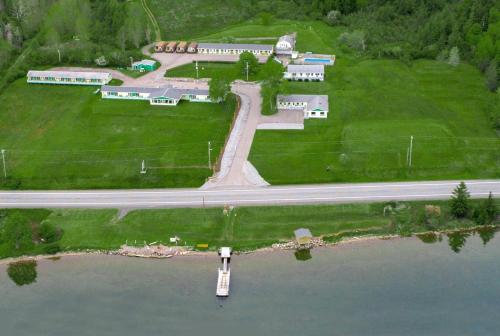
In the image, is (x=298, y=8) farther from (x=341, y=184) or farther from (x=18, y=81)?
(x=341, y=184)

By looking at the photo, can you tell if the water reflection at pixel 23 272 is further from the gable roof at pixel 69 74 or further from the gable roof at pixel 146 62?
the gable roof at pixel 146 62

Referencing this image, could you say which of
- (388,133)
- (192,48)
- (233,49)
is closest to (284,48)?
(233,49)

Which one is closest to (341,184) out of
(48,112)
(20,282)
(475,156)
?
(475,156)

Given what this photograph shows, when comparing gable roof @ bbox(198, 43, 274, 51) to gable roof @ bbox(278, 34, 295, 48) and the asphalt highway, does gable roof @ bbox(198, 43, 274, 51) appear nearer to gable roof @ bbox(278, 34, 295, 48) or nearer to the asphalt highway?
gable roof @ bbox(278, 34, 295, 48)

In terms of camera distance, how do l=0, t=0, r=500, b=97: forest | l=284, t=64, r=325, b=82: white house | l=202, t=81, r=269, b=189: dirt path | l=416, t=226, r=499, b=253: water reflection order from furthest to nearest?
l=0, t=0, r=500, b=97: forest
l=284, t=64, r=325, b=82: white house
l=202, t=81, r=269, b=189: dirt path
l=416, t=226, r=499, b=253: water reflection

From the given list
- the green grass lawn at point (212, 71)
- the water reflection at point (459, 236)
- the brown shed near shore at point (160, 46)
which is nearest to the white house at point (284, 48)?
the green grass lawn at point (212, 71)

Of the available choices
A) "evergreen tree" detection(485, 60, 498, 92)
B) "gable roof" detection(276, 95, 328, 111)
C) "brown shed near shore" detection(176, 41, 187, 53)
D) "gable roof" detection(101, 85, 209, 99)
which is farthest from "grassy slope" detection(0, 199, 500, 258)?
"brown shed near shore" detection(176, 41, 187, 53)
